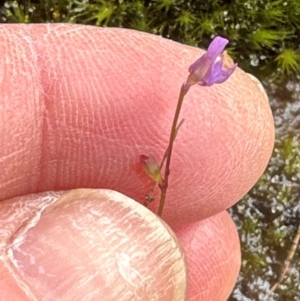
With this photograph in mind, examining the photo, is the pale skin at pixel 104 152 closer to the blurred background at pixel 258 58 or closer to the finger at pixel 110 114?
the finger at pixel 110 114

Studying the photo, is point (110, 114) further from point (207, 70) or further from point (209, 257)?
point (209, 257)

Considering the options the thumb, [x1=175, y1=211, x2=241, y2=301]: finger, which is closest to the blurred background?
[x1=175, y1=211, x2=241, y2=301]: finger

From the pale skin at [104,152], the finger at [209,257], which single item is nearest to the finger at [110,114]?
the pale skin at [104,152]

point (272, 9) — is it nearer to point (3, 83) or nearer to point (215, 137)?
point (215, 137)

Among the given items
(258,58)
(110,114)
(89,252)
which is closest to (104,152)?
(110,114)

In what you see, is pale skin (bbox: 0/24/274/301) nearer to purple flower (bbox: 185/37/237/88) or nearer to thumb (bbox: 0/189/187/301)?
thumb (bbox: 0/189/187/301)

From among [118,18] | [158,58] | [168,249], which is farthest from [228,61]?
[118,18]

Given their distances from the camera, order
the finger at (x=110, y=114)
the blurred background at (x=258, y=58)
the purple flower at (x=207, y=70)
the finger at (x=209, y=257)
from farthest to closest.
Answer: the blurred background at (x=258, y=58) → the finger at (x=209, y=257) → the finger at (x=110, y=114) → the purple flower at (x=207, y=70)
